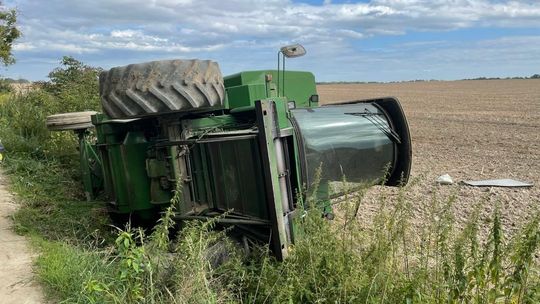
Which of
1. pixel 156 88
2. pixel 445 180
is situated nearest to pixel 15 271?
pixel 156 88

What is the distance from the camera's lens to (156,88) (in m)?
4.06

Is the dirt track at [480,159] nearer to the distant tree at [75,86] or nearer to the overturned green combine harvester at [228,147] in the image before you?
the overturned green combine harvester at [228,147]

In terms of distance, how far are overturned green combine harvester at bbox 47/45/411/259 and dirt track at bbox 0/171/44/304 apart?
100 centimetres

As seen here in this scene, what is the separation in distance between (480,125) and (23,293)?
19.4 metres

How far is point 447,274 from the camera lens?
3479mm

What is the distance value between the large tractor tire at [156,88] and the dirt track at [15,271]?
4.75 ft

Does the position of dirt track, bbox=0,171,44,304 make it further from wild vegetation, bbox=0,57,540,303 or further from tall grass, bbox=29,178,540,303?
tall grass, bbox=29,178,540,303

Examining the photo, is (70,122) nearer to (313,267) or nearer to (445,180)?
(313,267)

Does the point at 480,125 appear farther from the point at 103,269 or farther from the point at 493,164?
the point at 103,269

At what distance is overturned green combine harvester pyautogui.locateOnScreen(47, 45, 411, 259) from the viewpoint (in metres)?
4.07

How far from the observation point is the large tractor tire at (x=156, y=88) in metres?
4.06

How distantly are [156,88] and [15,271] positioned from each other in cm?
187

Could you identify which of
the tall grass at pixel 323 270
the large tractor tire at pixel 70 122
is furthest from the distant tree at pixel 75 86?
the tall grass at pixel 323 270

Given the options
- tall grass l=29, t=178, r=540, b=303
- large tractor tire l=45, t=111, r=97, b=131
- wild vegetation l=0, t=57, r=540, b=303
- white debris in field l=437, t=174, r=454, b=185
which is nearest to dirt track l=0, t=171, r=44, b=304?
wild vegetation l=0, t=57, r=540, b=303
